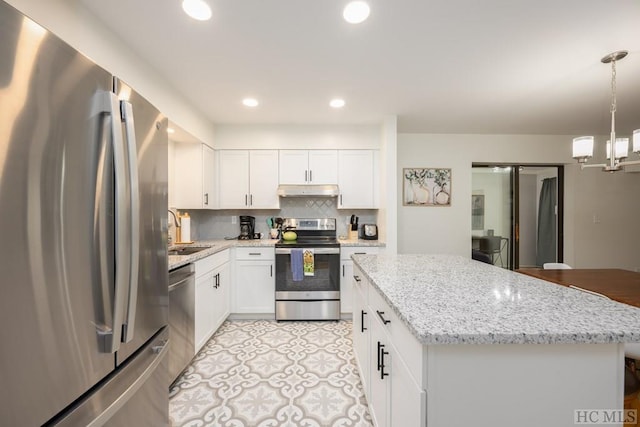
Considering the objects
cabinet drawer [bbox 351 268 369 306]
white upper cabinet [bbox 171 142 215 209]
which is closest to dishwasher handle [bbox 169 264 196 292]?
white upper cabinet [bbox 171 142 215 209]

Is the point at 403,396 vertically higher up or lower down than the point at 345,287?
higher up

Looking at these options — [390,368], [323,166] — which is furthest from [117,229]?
[323,166]

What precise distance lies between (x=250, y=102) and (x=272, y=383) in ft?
8.42

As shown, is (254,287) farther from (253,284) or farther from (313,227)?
(313,227)

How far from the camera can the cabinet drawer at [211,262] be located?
2307mm

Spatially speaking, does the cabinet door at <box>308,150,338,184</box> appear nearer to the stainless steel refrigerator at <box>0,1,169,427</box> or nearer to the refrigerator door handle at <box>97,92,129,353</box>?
the stainless steel refrigerator at <box>0,1,169,427</box>

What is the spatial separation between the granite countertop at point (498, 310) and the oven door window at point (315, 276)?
156 cm

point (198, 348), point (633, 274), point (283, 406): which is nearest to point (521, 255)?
point (633, 274)

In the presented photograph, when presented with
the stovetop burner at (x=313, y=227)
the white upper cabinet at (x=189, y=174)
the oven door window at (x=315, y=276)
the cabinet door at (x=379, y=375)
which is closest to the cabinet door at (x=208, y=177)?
the white upper cabinet at (x=189, y=174)

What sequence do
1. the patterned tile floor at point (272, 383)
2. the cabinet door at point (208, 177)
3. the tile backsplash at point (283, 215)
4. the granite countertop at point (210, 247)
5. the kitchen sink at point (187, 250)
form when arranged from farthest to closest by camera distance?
the tile backsplash at point (283, 215)
the cabinet door at point (208, 177)
the kitchen sink at point (187, 250)
the granite countertop at point (210, 247)
the patterned tile floor at point (272, 383)

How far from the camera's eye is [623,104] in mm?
2771

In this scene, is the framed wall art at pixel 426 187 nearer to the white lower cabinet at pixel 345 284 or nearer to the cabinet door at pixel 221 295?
the white lower cabinet at pixel 345 284

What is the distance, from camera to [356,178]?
11.3ft

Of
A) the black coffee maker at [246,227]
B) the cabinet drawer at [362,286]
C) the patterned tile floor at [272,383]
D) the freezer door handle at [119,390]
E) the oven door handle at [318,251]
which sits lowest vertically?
the patterned tile floor at [272,383]
